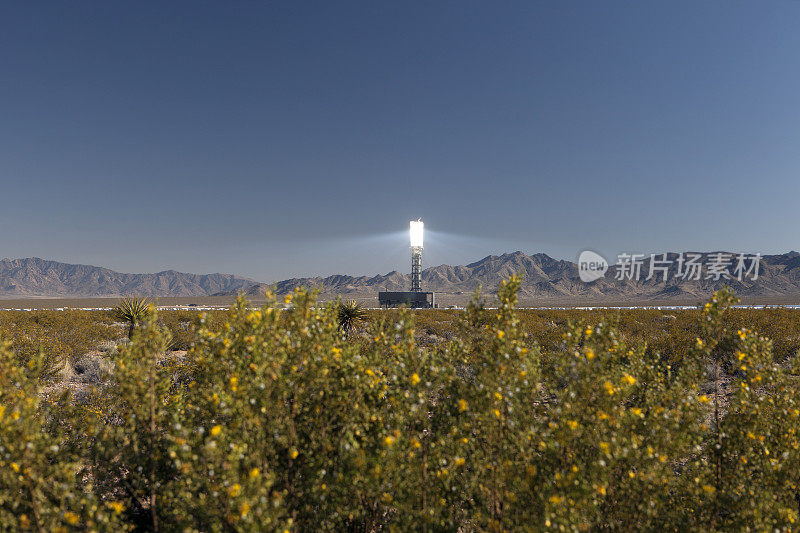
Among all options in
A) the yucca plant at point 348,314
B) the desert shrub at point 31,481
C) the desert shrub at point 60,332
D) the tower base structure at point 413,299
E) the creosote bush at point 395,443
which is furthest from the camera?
the tower base structure at point 413,299

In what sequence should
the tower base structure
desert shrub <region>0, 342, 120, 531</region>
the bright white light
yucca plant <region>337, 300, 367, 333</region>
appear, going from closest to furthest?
desert shrub <region>0, 342, 120, 531</region> < yucca plant <region>337, 300, 367, 333</region> < the tower base structure < the bright white light

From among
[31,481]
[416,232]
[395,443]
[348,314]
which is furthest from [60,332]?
[416,232]

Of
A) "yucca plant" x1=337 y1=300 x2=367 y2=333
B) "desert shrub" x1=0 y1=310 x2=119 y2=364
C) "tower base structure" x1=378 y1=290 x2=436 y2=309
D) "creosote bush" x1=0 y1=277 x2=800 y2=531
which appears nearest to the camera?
"creosote bush" x1=0 y1=277 x2=800 y2=531

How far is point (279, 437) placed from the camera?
12.9 ft

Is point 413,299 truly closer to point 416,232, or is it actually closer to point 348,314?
point 416,232

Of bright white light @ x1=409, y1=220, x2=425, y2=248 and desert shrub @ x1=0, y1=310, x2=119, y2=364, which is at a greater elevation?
bright white light @ x1=409, y1=220, x2=425, y2=248

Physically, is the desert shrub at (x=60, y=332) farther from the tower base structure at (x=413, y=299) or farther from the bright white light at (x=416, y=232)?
the bright white light at (x=416, y=232)

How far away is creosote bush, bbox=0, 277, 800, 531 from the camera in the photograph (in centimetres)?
380

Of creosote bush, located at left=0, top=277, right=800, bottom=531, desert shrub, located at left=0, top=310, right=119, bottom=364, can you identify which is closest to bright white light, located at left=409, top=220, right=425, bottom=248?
desert shrub, located at left=0, top=310, right=119, bottom=364

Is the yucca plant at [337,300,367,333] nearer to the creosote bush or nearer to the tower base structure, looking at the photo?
the creosote bush

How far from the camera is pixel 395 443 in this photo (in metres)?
3.95

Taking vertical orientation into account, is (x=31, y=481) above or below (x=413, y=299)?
above

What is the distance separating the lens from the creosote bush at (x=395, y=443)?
380cm

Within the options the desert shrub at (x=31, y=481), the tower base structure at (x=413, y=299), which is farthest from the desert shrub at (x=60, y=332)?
the tower base structure at (x=413, y=299)
